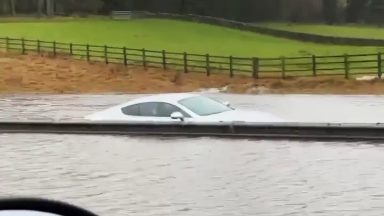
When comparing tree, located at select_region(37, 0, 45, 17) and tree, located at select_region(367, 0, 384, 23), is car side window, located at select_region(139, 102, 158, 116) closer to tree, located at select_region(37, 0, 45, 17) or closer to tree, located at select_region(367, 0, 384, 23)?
tree, located at select_region(37, 0, 45, 17)

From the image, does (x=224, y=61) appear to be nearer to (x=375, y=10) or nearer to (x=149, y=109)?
(x=149, y=109)

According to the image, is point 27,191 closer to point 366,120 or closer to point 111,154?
point 111,154

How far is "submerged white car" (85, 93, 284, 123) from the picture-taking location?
1959 centimetres

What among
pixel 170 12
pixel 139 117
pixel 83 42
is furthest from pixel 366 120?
pixel 170 12

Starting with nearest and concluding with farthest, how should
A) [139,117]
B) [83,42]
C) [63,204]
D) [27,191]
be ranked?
[63,204] < [27,191] < [139,117] < [83,42]

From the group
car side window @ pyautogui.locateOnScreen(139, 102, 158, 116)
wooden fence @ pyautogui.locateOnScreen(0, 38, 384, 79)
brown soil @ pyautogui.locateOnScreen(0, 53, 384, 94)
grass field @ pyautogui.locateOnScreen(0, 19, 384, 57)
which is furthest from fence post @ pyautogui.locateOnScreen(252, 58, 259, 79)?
car side window @ pyautogui.locateOnScreen(139, 102, 158, 116)

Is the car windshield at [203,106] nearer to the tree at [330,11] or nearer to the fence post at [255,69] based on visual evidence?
the fence post at [255,69]

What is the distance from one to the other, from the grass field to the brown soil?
10.3m

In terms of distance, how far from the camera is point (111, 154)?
17562mm

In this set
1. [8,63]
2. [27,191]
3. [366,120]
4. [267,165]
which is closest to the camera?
[27,191]

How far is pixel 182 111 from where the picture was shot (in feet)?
64.2

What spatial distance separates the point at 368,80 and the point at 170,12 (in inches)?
2515

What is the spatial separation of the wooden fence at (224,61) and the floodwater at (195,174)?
1057 inches

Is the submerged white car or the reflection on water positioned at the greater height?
the submerged white car
